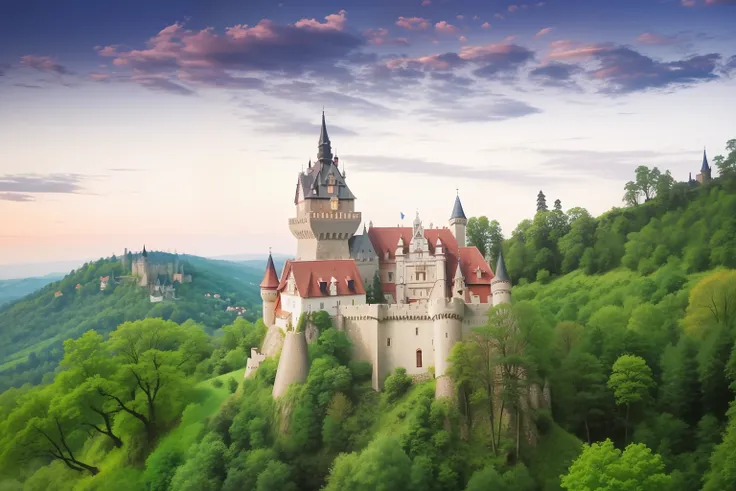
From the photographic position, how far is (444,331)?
4328 cm

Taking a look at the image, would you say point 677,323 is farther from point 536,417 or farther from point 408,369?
point 408,369

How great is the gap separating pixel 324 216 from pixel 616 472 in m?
28.4

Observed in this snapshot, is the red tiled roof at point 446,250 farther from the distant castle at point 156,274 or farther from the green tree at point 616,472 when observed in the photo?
the distant castle at point 156,274

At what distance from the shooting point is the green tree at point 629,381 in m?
42.7

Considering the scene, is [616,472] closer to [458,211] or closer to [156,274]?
[458,211]

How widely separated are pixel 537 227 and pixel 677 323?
111 ft

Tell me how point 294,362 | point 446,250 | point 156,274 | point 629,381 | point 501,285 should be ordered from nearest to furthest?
point 629,381 < point 501,285 < point 294,362 < point 446,250 < point 156,274

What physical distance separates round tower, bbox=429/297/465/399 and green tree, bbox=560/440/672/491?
10514 mm

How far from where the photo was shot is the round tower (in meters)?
42.9

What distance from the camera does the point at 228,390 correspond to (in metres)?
51.4

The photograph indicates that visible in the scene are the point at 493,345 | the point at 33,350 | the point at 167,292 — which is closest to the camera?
the point at 493,345

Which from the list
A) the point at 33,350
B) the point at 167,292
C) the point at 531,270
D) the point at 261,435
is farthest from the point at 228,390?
the point at 167,292

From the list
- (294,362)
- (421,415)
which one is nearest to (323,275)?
(294,362)

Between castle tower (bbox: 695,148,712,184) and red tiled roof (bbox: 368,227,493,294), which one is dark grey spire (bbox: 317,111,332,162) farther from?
castle tower (bbox: 695,148,712,184)
